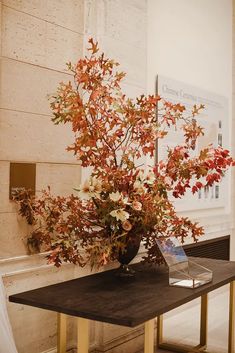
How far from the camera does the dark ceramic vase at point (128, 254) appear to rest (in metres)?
2.72

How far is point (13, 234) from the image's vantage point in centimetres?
276

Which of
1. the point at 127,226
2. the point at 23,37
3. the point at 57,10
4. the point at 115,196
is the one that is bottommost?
the point at 127,226

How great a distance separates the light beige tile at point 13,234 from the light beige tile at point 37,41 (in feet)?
2.94

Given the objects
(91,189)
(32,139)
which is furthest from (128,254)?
(32,139)

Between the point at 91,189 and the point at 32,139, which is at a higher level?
the point at 32,139

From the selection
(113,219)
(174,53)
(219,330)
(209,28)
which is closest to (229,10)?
(209,28)

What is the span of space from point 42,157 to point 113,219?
64cm

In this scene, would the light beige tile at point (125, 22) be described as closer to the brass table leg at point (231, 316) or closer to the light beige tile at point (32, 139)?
the light beige tile at point (32, 139)

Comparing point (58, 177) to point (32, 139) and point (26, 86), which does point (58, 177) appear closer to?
point (32, 139)

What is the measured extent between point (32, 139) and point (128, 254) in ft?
2.81

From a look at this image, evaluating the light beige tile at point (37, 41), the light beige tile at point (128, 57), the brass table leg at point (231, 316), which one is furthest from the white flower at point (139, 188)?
the light beige tile at point (128, 57)

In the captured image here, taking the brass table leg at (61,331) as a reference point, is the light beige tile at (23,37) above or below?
above

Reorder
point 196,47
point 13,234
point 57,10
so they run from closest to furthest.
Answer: point 13,234
point 57,10
point 196,47

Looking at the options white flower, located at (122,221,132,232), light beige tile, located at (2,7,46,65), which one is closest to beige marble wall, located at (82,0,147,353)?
light beige tile, located at (2,7,46,65)
